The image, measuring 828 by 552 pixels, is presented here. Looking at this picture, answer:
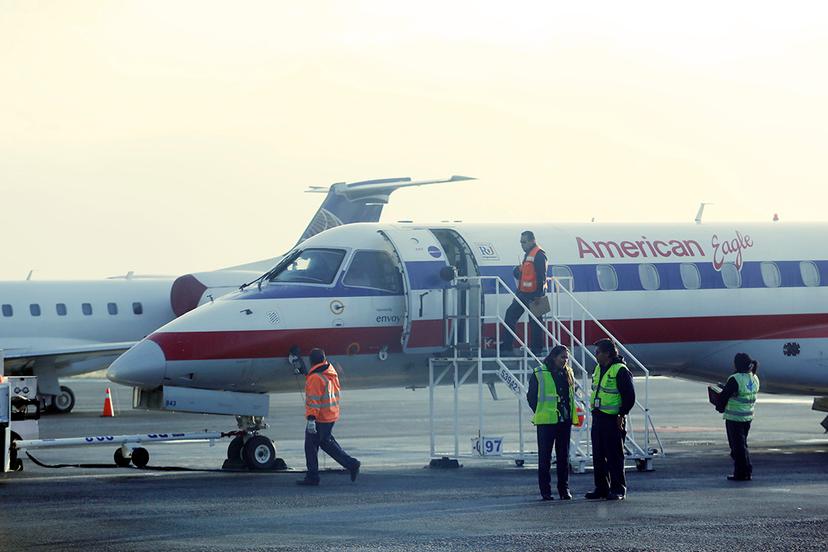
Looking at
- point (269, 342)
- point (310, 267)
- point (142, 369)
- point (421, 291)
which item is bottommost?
point (142, 369)

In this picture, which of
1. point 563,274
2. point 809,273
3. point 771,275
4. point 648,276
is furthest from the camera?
point 809,273

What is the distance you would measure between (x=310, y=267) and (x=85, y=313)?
19692 mm

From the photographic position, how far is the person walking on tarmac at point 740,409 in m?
19.2

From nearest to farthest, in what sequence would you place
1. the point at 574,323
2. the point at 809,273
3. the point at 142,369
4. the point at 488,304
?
the point at 142,369
the point at 488,304
the point at 574,323
the point at 809,273

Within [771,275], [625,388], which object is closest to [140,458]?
[625,388]

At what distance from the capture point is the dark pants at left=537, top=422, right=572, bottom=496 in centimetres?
1697

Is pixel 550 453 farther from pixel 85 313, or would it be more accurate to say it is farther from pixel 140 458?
pixel 85 313

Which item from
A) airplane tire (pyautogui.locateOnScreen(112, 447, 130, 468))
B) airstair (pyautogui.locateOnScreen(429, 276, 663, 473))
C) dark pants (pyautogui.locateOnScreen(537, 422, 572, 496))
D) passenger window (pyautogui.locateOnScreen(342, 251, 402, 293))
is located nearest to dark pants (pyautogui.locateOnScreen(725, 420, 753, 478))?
airstair (pyautogui.locateOnScreen(429, 276, 663, 473))

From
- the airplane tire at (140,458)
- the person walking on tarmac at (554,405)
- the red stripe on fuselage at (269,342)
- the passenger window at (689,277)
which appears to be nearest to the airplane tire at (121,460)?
the airplane tire at (140,458)

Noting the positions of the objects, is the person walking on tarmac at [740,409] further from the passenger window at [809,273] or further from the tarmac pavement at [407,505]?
the passenger window at [809,273]

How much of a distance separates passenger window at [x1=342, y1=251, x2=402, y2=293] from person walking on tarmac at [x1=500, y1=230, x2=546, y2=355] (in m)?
1.69

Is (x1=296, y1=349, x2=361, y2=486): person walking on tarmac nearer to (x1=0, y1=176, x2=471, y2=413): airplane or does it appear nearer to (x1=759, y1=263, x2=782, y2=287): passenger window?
(x1=759, y1=263, x2=782, y2=287): passenger window

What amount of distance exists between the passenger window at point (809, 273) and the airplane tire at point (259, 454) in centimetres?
926

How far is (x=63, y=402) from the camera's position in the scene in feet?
126
